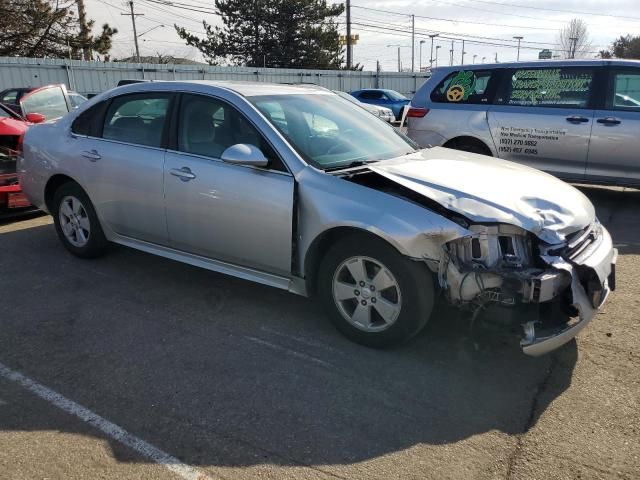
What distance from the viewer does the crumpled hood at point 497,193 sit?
10.4ft

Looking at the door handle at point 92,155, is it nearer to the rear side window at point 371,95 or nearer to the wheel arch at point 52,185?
the wheel arch at point 52,185

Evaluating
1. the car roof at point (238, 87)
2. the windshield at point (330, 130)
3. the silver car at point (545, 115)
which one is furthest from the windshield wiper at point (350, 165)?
the silver car at point (545, 115)

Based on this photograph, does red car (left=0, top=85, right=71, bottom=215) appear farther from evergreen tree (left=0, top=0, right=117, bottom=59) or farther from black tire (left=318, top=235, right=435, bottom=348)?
evergreen tree (left=0, top=0, right=117, bottom=59)

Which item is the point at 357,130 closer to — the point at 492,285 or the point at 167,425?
the point at 492,285

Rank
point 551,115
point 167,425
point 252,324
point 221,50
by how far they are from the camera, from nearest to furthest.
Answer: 1. point 167,425
2. point 252,324
3. point 551,115
4. point 221,50

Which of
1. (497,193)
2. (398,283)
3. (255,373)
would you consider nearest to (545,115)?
(497,193)

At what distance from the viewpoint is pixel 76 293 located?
4.50m

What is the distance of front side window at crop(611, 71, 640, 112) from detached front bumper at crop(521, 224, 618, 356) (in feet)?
13.9

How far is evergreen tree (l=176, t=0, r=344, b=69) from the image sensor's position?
44781mm

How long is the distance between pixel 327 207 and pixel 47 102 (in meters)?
8.91

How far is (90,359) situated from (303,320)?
1.44m

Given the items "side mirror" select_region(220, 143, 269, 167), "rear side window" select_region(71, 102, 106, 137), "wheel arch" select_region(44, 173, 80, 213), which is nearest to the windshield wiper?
"side mirror" select_region(220, 143, 269, 167)

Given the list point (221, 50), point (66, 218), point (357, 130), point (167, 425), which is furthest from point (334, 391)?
point (221, 50)

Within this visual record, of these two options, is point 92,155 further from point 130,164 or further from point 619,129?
point 619,129
